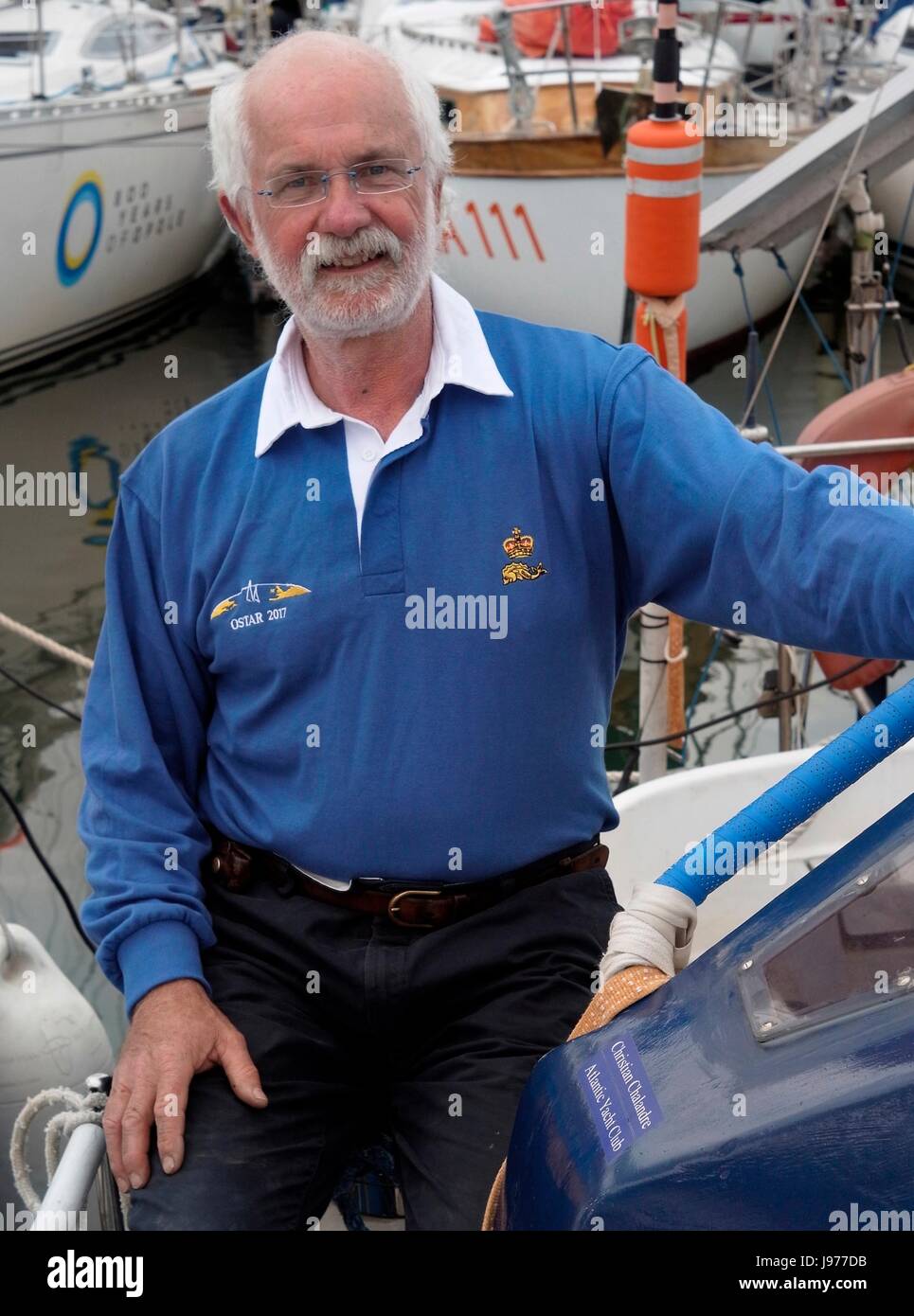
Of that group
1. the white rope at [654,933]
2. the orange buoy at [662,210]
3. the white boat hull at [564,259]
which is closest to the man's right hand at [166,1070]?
the white rope at [654,933]

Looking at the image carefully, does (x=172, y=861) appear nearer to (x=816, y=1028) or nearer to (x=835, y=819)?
(x=816, y=1028)

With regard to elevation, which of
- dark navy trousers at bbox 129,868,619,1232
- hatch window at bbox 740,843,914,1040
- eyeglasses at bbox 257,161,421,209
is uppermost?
eyeglasses at bbox 257,161,421,209

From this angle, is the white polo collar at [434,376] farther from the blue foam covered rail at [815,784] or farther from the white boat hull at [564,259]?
the white boat hull at [564,259]

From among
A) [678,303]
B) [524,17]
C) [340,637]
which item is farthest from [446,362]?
[524,17]

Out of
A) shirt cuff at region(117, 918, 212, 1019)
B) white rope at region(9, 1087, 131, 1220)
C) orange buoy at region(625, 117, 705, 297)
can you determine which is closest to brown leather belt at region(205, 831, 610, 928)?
shirt cuff at region(117, 918, 212, 1019)

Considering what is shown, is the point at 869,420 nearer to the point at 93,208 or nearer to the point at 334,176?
the point at 334,176

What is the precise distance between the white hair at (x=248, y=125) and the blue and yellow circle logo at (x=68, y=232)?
870cm

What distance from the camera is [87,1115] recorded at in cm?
174

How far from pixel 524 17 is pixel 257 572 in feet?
30.3

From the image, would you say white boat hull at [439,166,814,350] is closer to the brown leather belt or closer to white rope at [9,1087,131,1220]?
the brown leather belt

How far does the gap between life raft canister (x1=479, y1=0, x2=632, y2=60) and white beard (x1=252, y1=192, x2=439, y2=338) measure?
28.4 feet

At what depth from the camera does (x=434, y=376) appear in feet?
5.98

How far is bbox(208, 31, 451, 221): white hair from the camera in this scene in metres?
1.82

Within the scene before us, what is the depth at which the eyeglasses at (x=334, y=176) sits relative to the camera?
178cm
